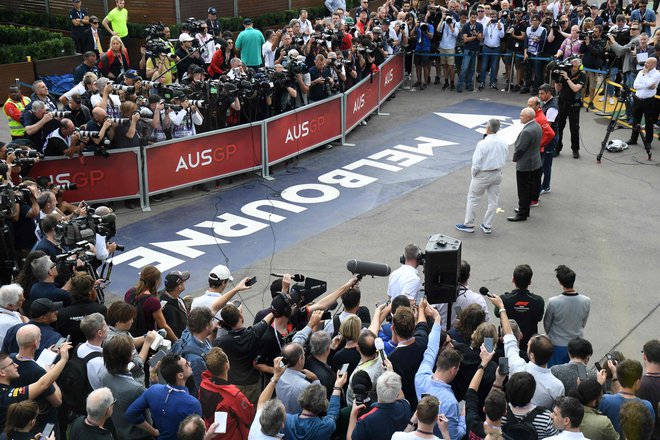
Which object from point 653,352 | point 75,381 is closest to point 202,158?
point 75,381

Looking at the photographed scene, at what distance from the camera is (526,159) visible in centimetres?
1399

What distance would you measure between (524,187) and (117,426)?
9.13 metres

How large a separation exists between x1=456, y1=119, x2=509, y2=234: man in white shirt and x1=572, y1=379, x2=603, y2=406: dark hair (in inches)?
272

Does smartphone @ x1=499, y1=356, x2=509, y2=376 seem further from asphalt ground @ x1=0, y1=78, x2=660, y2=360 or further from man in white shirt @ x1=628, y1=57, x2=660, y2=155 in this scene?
man in white shirt @ x1=628, y1=57, x2=660, y2=155

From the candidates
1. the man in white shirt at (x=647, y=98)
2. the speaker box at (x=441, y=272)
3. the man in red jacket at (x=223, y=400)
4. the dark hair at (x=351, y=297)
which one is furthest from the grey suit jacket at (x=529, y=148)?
the man in red jacket at (x=223, y=400)

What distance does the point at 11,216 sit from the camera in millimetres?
10719

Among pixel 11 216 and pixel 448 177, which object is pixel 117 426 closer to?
pixel 11 216

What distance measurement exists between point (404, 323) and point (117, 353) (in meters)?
2.52

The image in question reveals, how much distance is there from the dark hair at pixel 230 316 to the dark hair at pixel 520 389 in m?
2.67

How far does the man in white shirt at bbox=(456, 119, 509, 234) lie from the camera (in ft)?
43.6

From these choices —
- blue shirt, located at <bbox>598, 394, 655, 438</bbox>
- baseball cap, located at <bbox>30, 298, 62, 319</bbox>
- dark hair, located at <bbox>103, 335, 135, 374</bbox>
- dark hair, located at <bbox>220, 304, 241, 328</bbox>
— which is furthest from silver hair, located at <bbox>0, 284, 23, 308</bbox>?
blue shirt, located at <bbox>598, 394, 655, 438</bbox>

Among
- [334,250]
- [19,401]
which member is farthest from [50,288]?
[334,250]

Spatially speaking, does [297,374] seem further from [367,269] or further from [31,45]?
[31,45]

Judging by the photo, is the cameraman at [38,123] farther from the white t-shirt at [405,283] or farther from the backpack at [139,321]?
the white t-shirt at [405,283]
